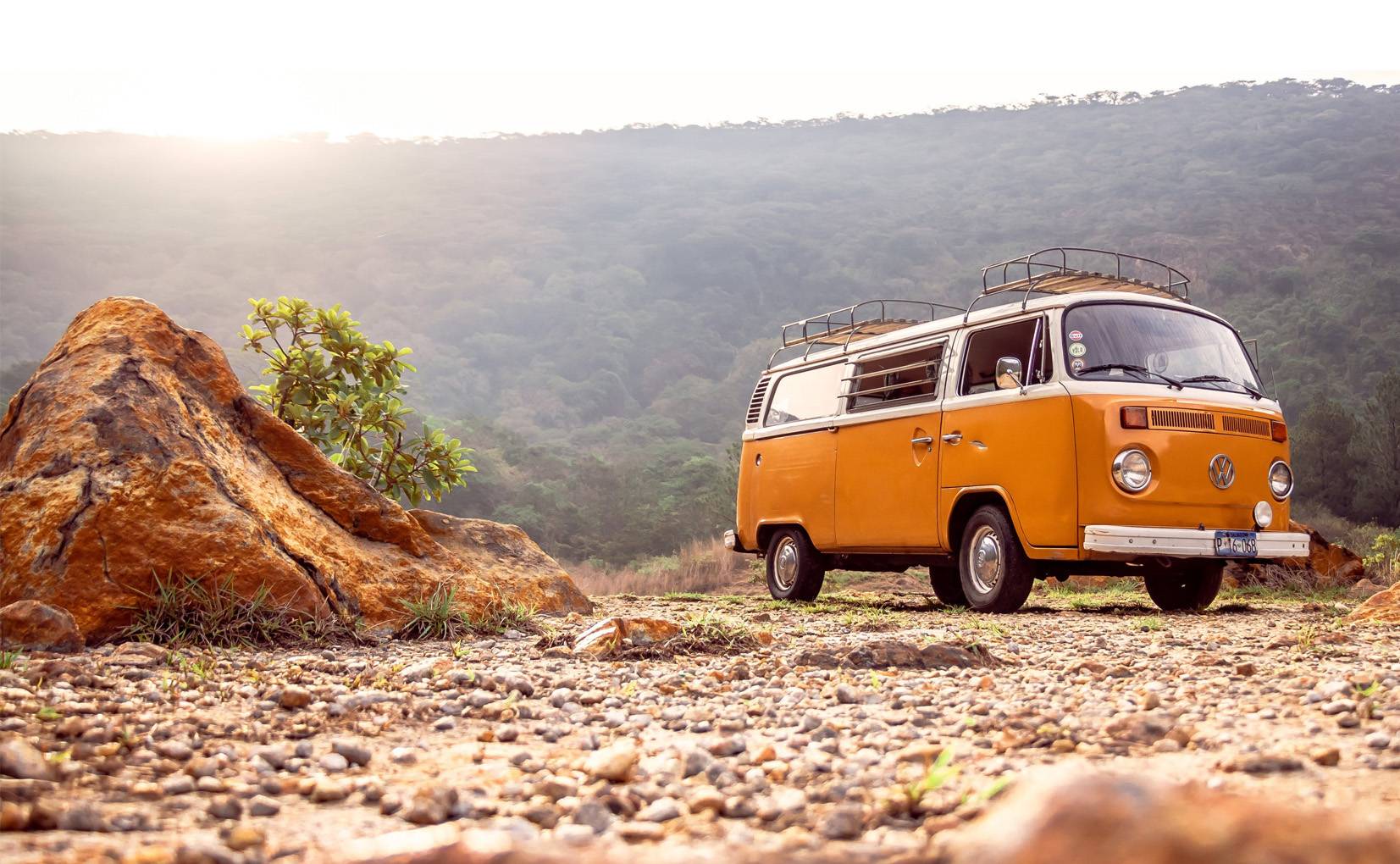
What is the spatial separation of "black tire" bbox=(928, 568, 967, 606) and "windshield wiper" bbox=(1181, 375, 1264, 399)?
3.26m

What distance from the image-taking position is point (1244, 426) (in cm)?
817

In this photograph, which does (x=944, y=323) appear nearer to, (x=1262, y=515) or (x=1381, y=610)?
(x=1262, y=515)

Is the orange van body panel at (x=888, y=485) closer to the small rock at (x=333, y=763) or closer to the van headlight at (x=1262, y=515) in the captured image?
the van headlight at (x=1262, y=515)

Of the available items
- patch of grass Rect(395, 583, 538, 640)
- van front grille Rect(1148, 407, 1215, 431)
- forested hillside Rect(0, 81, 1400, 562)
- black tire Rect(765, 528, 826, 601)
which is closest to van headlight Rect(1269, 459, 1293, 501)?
van front grille Rect(1148, 407, 1215, 431)

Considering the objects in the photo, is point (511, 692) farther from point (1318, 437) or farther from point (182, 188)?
point (182, 188)

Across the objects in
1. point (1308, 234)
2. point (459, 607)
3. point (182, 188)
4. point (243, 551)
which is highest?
point (182, 188)

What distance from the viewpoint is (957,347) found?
8.93 metres

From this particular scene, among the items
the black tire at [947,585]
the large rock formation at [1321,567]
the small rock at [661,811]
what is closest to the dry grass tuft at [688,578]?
the black tire at [947,585]

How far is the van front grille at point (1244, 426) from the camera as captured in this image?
317 inches

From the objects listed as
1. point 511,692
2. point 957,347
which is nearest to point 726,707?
point 511,692

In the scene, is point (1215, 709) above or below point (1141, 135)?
below

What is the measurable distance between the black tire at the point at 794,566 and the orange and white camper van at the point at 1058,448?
1.01 feet

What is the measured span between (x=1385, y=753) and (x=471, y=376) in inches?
1936

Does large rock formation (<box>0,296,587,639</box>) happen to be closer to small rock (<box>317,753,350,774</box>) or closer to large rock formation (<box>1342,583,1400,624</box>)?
small rock (<box>317,753,350,774</box>)
